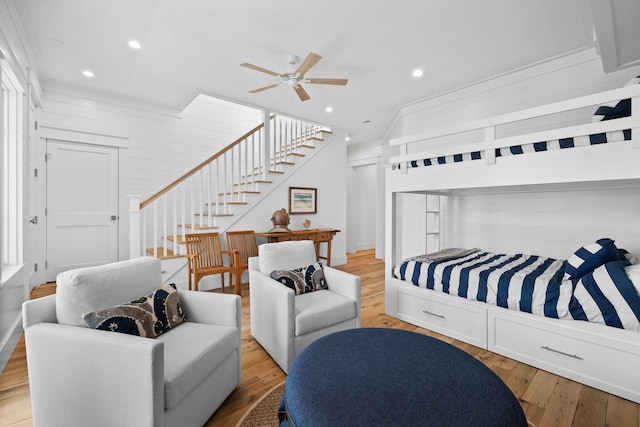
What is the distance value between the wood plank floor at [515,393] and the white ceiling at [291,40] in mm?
2929

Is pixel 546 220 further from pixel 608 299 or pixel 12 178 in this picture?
pixel 12 178

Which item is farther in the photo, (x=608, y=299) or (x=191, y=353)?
(x=608, y=299)

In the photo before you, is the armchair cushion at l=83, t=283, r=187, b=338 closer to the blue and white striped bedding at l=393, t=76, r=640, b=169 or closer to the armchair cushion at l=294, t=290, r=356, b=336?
the armchair cushion at l=294, t=290, r=356, b=336

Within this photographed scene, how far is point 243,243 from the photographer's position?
4.33m

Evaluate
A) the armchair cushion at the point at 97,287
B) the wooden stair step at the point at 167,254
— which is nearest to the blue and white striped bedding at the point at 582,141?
the armchair cushion at the point at 97,287

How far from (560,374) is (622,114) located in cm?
194

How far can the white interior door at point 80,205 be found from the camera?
13.0ft

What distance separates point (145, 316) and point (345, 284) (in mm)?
1462

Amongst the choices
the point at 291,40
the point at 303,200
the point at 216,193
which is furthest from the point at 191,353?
the point at 303,200

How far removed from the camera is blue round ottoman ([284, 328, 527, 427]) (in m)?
0.98

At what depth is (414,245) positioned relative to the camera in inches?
188

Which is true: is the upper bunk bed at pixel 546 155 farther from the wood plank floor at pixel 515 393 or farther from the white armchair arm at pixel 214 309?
the white armchair arm at pixel 214 309

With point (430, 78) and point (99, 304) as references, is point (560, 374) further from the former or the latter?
point (430, 78)

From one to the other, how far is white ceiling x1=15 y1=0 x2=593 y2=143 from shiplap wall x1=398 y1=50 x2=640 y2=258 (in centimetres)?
22
